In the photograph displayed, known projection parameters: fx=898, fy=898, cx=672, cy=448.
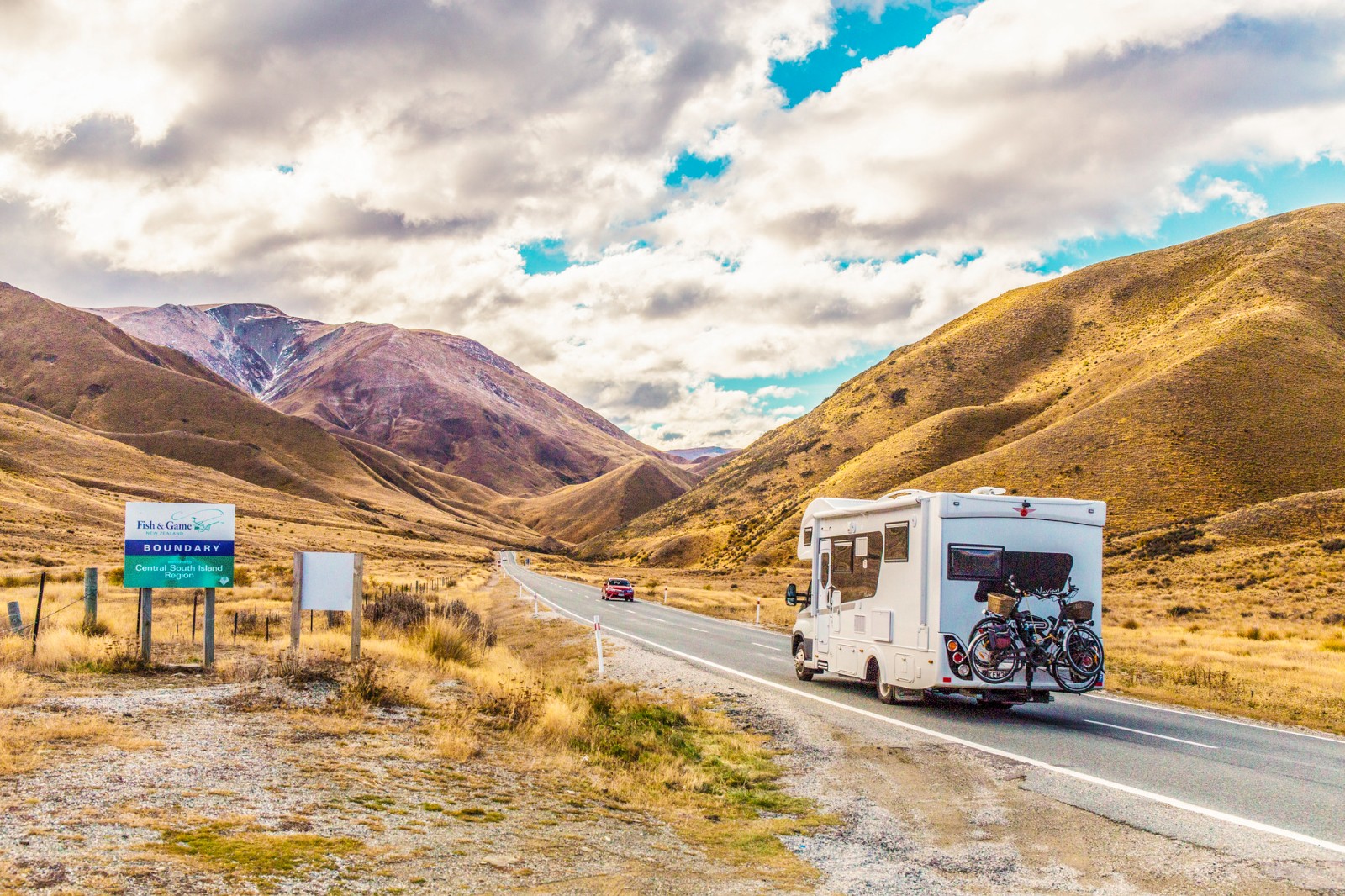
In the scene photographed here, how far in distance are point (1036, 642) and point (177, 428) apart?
175640 mm

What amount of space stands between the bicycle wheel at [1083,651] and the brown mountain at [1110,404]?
5413cm

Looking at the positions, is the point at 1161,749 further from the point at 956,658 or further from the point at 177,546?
the point at 177,546

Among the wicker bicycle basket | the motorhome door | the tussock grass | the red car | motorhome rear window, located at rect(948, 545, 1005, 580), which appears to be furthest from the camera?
the red car

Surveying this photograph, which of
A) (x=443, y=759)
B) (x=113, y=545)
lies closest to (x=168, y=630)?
(x=443, y=759)

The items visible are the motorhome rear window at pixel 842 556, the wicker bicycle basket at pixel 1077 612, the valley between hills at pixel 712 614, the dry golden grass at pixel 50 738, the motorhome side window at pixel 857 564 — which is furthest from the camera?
the motorhome rear window at pixel 842 556

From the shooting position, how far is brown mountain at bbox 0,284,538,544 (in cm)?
13062

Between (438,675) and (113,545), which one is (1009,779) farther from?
(113,545)

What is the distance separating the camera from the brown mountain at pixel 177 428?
130625 millimetres

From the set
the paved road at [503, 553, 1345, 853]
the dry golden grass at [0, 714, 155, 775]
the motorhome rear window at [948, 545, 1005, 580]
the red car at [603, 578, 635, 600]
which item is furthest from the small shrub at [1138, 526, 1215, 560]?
the dry golden grass at [0, 714, 155, 775]

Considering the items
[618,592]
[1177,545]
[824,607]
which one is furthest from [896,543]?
[1177,545]

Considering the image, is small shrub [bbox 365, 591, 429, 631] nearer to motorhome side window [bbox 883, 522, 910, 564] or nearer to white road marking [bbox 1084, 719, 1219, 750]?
motorhome side window [bbox 883, 522, 910, 564]

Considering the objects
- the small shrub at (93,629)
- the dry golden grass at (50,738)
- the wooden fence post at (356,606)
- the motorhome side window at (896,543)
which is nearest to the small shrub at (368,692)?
the wooden fence post at (356,606)

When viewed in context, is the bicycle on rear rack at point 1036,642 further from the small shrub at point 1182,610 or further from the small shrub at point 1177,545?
the small shrub at point 1177,545

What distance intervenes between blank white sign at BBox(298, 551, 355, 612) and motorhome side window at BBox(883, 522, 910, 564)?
28.2 ft
